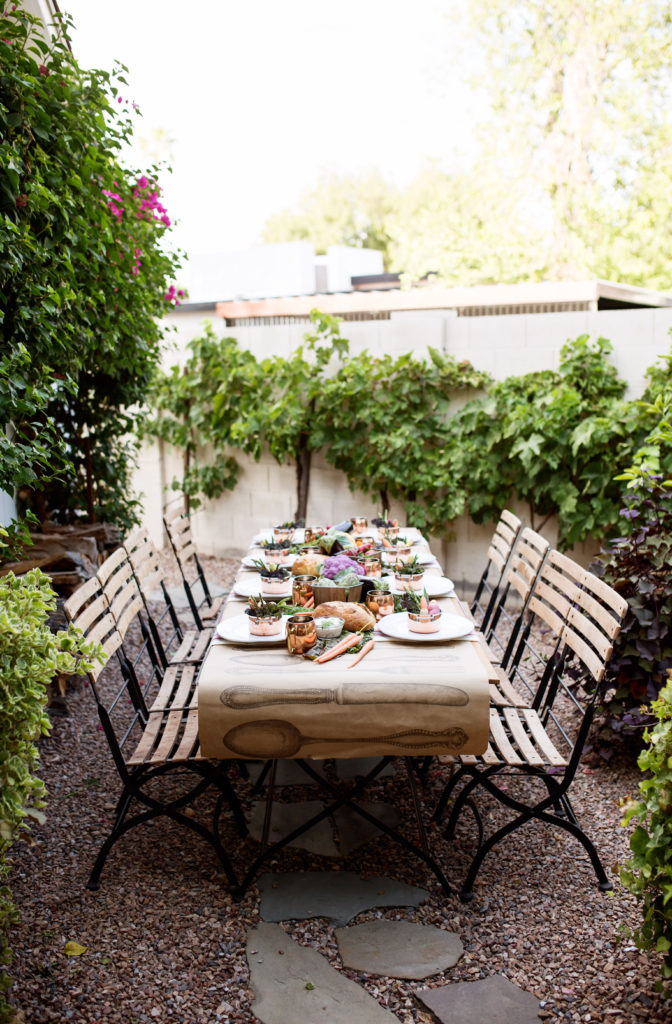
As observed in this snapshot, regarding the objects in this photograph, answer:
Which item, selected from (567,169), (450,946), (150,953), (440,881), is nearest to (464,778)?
(440,881)

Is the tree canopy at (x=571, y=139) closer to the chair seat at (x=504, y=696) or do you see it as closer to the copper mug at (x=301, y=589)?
the chair seat at (x=504, y=696)

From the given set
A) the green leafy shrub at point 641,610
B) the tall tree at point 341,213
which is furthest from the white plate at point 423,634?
the tall tree at point 341,213

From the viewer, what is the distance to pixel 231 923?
2.39 m

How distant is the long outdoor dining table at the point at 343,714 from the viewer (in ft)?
7.45

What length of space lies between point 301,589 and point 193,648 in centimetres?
97

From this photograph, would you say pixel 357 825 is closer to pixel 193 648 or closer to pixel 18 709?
pixel 193 648

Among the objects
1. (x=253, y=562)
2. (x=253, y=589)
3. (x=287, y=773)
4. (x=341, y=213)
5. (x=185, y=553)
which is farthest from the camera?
(x=341, y=213)

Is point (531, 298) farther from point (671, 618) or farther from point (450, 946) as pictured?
point (450, 946)

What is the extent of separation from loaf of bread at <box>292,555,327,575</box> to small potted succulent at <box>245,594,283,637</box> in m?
0.52

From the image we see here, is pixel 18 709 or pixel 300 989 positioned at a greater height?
pixel 18 709

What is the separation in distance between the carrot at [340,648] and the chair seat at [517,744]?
0.53m

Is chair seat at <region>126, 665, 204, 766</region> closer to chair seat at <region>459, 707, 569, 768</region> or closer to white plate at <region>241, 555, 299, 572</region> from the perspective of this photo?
white plate at <region>241, 555, 299, 572</region>

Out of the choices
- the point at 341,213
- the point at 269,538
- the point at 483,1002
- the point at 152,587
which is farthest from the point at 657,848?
the point at 341,213

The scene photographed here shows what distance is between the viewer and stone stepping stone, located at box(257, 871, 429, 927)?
2441mm
